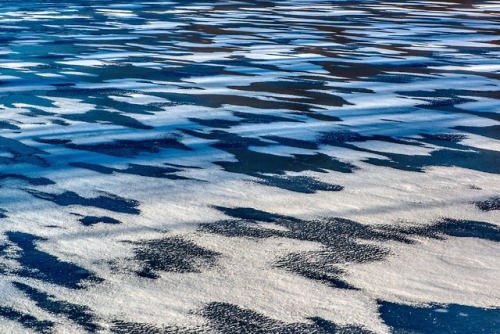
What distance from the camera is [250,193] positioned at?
269 cm

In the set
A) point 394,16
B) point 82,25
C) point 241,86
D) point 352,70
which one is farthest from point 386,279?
point 394,16

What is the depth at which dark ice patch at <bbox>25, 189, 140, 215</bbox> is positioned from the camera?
2533 millimetres

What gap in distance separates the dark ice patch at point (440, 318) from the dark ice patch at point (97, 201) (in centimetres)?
92

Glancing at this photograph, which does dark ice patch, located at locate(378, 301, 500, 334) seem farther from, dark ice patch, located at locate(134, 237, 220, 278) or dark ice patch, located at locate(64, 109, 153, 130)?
dark ice patch, located at locate(64, 109, 153, 130)

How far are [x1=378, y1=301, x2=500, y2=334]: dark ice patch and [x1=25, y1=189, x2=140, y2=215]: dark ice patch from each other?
0.92 meters

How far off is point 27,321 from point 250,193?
3.47 ft

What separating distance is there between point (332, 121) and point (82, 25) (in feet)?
16.9

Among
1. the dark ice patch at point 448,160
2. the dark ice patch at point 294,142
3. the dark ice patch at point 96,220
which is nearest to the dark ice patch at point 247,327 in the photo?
the dark ice patch at point 96,220

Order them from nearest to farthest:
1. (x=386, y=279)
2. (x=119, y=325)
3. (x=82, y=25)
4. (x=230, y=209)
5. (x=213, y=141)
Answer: (x=119, y=325) < (x=386, y=279) < (x=230, y=209) < (x=213, y=141) < (x=82, y=25)

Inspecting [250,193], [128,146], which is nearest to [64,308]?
[250,193]

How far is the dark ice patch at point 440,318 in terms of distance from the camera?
5.65 ft

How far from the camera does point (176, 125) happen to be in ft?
12.4

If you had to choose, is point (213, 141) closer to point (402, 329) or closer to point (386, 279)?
point (386, 279)

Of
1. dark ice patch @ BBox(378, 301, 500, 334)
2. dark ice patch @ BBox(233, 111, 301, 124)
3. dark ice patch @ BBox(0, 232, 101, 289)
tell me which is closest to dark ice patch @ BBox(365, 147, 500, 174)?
dark ice patch @ BBox(233, 111, 301, 124)
